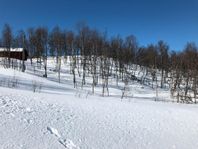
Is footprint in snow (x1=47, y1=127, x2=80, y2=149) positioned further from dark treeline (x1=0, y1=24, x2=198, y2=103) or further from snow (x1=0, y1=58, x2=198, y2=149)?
dark treeline (x1=0, y1=24, x2=198, y2=103)

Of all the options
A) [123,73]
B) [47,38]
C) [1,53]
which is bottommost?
[123,73]

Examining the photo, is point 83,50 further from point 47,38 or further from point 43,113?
point 43,113

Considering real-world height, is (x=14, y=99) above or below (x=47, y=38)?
below

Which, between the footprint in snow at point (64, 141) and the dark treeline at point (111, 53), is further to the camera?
the dark treeline at point (111, 53)

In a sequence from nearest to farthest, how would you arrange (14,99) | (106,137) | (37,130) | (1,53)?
(37,130) → (106,137) → (14,99) → (1,53)

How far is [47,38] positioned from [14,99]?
54663 mm

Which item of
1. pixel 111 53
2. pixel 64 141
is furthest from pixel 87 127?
pixel 111 53

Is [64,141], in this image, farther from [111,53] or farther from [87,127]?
[111,53]

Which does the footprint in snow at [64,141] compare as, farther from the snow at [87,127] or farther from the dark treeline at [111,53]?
the dark treeline at [111,53]

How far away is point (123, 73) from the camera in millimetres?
57281

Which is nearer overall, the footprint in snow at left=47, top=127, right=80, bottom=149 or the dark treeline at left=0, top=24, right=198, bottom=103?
the footprint in snow at left=47, top=127, right=80, bottom=149

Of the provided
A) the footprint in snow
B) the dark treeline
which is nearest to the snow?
the footprint in snow

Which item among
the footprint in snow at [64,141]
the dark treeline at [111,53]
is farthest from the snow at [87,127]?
the dark treeline at [111,53]

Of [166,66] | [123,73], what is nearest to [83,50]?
[123,73]
